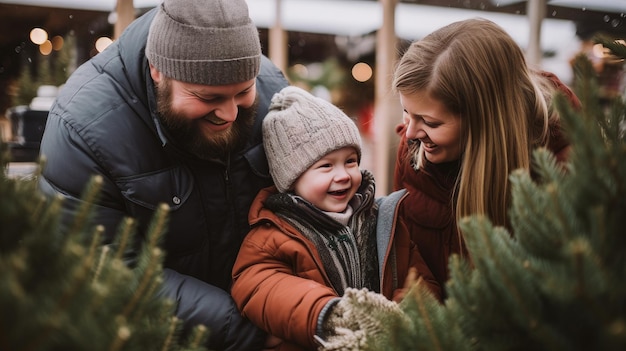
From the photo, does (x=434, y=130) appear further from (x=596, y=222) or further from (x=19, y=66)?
(x=19, y=66)

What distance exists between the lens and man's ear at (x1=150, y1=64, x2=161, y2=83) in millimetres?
1873

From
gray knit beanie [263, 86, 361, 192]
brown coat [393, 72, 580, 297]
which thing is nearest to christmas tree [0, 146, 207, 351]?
gray knit beanie [263, 86, 361, 192]

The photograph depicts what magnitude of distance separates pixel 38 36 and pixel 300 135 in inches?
143

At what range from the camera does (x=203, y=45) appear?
178 centimetres

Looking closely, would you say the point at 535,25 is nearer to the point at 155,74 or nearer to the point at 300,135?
the point at 300,135

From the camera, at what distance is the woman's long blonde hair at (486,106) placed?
180 cm

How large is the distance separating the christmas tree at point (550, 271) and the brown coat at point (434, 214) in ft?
3.45

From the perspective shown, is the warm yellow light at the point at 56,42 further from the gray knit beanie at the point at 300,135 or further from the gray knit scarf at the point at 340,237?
the gray knit scarf at the point at 340,237

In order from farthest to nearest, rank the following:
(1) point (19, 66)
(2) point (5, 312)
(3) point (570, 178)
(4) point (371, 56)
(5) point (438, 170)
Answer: (4) point (371, 56), (1) point (19, 66), (5) point (438, 170), (3) point (570, 178), (2) point (5, 312)

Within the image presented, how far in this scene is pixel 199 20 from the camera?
70.5 inches

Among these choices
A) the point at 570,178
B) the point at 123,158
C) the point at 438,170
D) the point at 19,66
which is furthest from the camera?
the point at 19,66

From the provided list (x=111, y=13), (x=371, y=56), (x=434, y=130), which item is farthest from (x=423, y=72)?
(x=371, y=56)

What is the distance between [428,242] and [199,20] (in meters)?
1.00

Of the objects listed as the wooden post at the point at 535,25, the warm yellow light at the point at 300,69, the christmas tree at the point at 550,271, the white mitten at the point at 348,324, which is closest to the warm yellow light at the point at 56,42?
the warm yellow light at the point at 300,69
